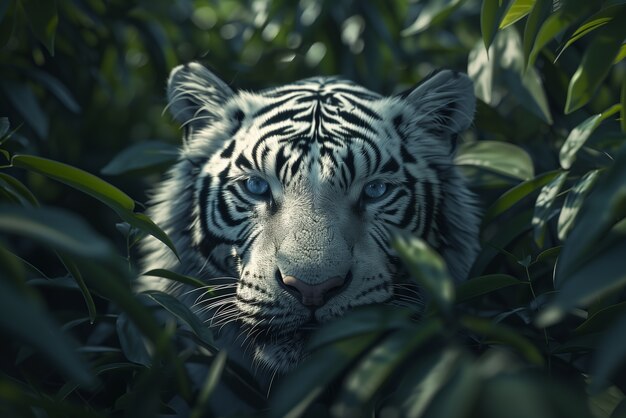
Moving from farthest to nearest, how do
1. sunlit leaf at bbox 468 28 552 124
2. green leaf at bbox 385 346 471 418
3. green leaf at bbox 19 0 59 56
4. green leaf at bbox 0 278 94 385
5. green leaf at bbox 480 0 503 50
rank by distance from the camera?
sunlit leaf at bbox 468 28 552 124 < green leaf at bbox 19 0 59 56 < green leaf at bbox 480 0 503 50 < green leaf at bbox 385 346 471 418 < green leaf at bbox 0 278 94 385

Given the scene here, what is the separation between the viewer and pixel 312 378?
0.78 metres

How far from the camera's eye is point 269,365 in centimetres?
123

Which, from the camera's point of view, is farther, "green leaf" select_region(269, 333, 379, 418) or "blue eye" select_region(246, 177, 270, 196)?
"blue eye" select_region(246, 177, 270, 196)

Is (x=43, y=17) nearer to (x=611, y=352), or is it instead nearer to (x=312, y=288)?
(x=312, y=288)

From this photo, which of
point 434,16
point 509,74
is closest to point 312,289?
point 509,74

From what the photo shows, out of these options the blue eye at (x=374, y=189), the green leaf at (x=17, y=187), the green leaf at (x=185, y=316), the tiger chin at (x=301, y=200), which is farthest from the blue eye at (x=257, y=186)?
the green leaf at (x=17, y=187)

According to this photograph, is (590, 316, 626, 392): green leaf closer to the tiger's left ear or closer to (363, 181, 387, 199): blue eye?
(363, 181, 387, 199): blue eye

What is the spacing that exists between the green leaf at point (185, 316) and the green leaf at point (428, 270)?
39 centimetres

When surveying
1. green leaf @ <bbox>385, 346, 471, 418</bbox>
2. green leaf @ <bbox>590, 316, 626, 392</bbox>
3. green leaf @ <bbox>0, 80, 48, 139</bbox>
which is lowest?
green leaf @ <bbox>590, 316, 626, 392</bbox>

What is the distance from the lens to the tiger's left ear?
146 cm

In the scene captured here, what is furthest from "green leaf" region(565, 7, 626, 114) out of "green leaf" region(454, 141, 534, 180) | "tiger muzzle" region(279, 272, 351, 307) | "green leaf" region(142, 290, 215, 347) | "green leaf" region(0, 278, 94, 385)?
"green leaf" region(0, 278, 94, 385)

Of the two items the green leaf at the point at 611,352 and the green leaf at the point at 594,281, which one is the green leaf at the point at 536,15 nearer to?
the green leaf at the point at 594,281

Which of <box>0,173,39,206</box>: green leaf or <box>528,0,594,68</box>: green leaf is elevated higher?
<box>0,173,39,206</box>: green leaf

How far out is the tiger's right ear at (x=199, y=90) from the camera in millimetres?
1541
